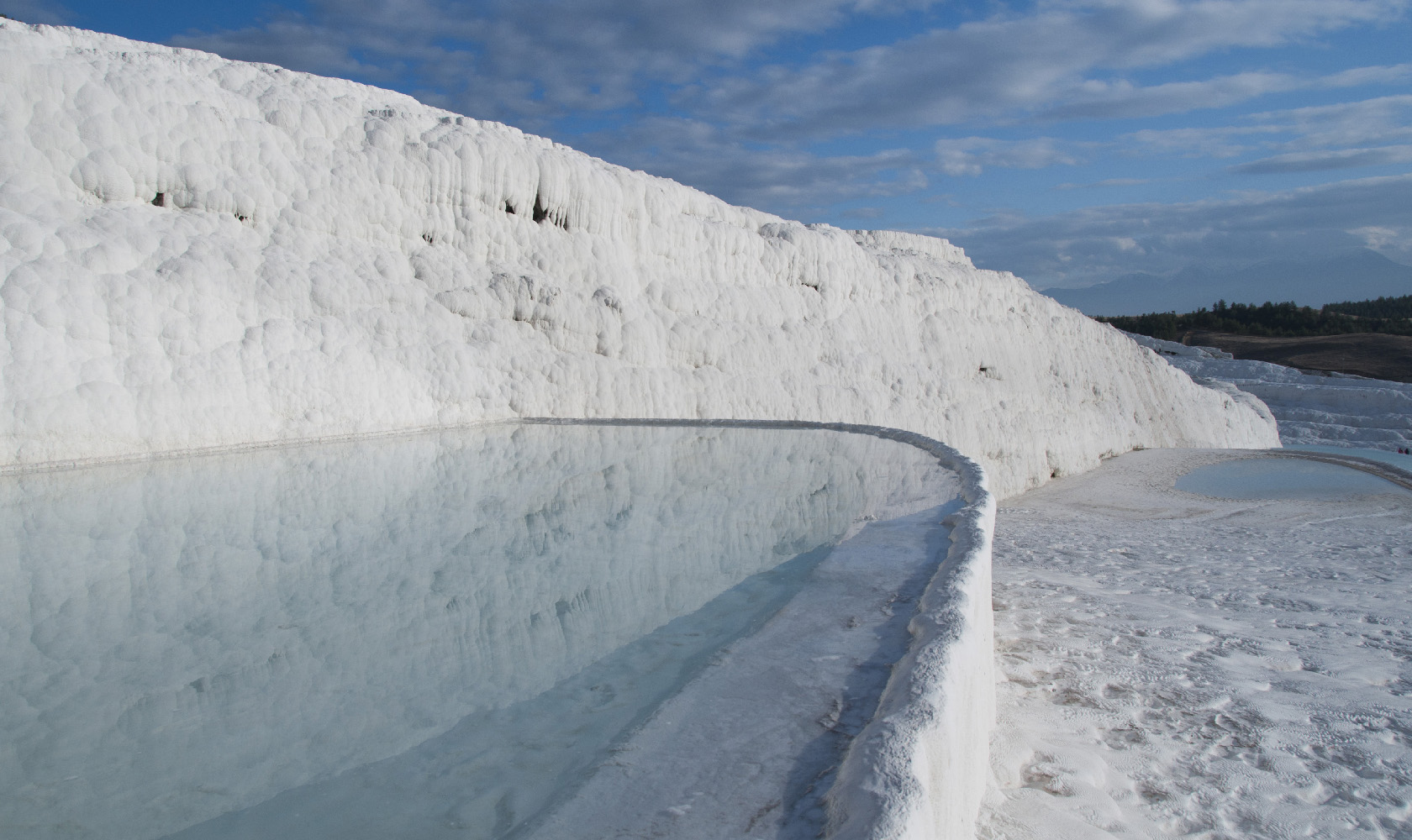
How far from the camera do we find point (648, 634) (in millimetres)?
2729

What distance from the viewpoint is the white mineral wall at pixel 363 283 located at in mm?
7270

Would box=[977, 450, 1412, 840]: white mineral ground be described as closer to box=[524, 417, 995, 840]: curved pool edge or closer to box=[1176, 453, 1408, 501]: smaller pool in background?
box=[524, 417, 995, 840]: curved pool edge

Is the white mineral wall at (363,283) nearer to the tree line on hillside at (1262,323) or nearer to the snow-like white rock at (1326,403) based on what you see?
the snow-like white rock at (1326,403)

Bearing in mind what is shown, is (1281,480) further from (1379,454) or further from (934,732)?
(934,732)

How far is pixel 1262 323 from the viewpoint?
51156 mm

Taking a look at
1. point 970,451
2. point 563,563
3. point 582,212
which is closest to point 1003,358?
point 970,451

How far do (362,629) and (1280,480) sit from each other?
20.5 metres

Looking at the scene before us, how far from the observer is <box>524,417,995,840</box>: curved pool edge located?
1611 mm

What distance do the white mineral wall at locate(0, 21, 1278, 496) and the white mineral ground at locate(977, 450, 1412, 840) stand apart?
21.2 ft

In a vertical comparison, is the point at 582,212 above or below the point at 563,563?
above

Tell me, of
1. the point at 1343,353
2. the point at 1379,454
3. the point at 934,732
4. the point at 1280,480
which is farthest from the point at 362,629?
the point at 1343,353

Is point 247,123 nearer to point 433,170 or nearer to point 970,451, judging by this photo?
point 433,170

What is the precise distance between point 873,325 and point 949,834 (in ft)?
48.4

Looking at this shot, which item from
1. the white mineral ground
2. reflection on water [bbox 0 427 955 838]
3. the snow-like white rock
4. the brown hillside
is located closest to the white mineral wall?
reflection on water [bbox 0 427 955 838]
